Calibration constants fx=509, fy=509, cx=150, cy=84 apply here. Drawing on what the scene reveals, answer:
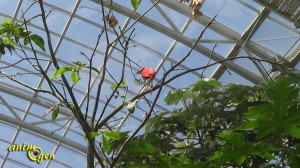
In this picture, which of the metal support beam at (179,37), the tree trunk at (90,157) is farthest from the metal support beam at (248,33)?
the tree trunk at (90,157)

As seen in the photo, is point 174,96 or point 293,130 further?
point 174,96

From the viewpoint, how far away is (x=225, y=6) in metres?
16.0

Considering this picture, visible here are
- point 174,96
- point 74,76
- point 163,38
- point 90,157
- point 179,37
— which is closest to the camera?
point 90,157

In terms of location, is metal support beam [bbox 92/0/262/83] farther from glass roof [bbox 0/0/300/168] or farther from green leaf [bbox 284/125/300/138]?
green leaf [bbox 284/125/300/138]

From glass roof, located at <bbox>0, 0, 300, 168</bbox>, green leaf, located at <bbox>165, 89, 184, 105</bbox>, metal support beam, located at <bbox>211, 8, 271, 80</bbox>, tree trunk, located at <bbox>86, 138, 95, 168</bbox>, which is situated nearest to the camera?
tree trunk, located at <bbox>86, 138, 95, 168</bbox>

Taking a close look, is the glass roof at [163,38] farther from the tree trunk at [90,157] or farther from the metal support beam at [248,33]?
the tree trunk at [90,157]

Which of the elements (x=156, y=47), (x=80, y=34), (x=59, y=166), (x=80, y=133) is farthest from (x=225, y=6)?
(x=59, y=166)

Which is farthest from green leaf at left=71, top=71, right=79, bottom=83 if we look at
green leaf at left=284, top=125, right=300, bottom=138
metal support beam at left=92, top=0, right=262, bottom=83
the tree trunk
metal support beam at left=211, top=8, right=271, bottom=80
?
metal support beam at left=92, top=0, right=262, bottom=83

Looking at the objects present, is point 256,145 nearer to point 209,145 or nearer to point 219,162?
point 219,162

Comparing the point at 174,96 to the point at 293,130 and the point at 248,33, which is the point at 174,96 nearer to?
the point at 293,130

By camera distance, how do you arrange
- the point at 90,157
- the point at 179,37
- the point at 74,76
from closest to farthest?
1. the point at 90,157
2. the point at 74,76
3. the point at 179,37

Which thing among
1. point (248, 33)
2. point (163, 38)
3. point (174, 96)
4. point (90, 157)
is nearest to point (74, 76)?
point (90, 157)

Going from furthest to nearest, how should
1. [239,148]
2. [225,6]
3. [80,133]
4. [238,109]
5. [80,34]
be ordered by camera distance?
1. [80,133]
2. [80,34]
3. [225,6]
4. [238,109]
5. [239,148]

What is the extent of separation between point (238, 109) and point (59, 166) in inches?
720
